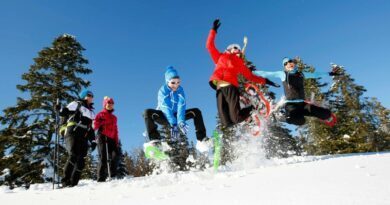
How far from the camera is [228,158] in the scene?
24.3 meters

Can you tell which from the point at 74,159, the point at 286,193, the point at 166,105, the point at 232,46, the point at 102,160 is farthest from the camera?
the point at 102,160

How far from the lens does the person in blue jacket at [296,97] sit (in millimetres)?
8266

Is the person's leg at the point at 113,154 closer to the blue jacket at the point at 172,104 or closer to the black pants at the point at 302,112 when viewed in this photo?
the blue jacket at the point at 172,104

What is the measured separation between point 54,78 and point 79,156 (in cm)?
1537

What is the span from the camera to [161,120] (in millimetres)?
8039

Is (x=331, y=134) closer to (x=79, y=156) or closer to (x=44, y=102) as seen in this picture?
(x=44, y=102)

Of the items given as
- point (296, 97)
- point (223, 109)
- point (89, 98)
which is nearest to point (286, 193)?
point (223, 109)

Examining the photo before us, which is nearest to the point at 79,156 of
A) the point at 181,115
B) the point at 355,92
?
the point at 181,115

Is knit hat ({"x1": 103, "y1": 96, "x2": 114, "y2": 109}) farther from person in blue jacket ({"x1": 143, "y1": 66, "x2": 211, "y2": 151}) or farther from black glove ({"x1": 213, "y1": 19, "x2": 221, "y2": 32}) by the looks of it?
black glove ({"x1": 213, "y1": 19, "x2": 221, "y2": 32})

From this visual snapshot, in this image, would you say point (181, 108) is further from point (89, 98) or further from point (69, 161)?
point (69, 161)

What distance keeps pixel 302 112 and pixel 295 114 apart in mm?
221

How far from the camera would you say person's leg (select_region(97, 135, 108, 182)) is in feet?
29.2

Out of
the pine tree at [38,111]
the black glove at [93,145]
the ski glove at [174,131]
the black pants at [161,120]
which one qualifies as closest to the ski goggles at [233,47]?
the black pants at [161,120]

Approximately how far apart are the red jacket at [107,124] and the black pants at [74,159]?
98 cm
